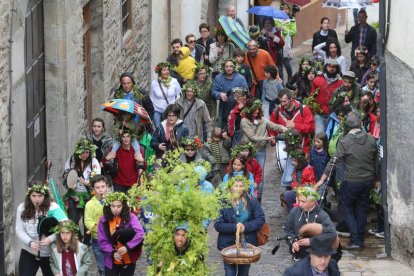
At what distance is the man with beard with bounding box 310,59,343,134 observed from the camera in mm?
22500

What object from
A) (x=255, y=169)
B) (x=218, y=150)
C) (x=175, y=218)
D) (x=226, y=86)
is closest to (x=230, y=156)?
(x=218, y=150)

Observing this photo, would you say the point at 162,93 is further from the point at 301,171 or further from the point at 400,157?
the point at 400,157

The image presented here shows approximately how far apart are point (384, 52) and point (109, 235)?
15.3 ft

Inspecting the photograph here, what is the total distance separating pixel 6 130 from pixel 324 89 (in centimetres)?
681

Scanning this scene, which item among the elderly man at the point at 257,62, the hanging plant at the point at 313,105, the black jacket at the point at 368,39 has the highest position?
the black jacket at the point at 368,39

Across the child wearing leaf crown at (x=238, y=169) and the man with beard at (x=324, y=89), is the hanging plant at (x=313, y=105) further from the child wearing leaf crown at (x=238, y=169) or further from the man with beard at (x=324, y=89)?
the child wearing leaf crown at (x=238, y=169)

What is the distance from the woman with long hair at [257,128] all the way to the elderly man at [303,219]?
391 cm

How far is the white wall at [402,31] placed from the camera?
18.6 meters

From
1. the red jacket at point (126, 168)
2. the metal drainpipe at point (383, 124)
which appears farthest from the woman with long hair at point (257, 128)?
the metal drainpipe at point (383, 124)

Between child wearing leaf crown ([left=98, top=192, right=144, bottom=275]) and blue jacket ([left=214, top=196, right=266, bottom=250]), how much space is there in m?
A: 0.93

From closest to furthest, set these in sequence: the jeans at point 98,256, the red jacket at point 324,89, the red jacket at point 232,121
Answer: the jeans at point 98,256, the red jacket at point 232,121, the red jacket at point 324,89

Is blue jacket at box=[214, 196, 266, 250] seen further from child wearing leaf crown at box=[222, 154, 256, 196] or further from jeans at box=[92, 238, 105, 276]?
child wearing leaf crown at box=[222, 154, 256, 196]

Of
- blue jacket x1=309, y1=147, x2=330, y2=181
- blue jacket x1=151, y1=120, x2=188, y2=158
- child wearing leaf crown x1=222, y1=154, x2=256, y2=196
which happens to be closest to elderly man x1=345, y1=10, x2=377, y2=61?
blue jacket x1=151, y1=120, x2=188, y2=158

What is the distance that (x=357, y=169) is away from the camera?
19.3 m
